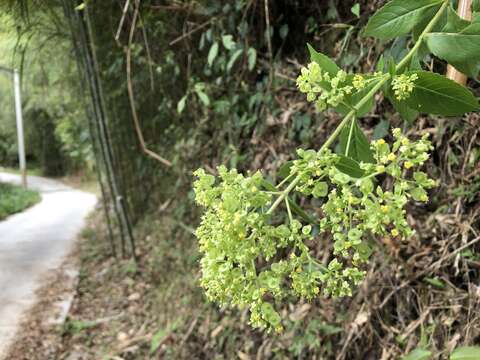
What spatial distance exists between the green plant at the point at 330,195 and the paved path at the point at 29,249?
218cm

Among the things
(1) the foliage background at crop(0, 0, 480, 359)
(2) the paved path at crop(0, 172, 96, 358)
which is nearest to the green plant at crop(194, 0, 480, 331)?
(1) the foliage background at crop(0, 0, 480, 359)

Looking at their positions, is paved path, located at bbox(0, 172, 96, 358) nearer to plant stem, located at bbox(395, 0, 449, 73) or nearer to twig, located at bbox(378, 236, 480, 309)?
twig, located at bbox(378, 236, 480, 309)

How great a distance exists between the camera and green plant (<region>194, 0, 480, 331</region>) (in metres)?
0.49

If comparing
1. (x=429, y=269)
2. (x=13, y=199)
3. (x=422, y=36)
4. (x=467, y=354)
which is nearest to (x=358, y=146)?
(x=422, y=36)

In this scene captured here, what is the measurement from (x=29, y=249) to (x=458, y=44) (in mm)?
4562

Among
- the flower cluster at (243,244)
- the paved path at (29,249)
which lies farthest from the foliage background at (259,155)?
the flower cluster at (243,244)

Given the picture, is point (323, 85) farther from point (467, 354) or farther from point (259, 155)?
point (259, 155)

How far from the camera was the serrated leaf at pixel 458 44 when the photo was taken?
0.58 metres

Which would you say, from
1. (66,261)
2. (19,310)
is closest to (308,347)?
(19,310)

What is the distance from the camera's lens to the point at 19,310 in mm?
2857

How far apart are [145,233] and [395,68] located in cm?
364

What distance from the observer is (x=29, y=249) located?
14.7 ft

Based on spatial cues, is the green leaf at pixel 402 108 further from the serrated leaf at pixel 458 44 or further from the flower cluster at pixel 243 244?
the flower cluster at pixel 243 244

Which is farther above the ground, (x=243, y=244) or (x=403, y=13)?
(x=403, y=13)
